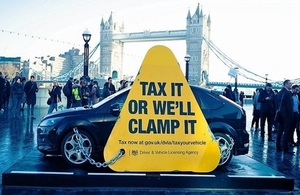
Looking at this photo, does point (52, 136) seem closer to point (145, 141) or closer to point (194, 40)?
point (145, 141)

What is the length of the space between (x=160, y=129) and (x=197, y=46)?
9509cm

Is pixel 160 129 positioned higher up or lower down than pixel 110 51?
lower down

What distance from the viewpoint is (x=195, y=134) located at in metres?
5.32

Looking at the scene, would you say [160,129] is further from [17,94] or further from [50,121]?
[17,94]

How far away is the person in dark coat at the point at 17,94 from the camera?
1410 centimetres

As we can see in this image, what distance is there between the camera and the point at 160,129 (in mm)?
5324

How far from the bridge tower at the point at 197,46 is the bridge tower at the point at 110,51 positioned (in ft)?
70.9

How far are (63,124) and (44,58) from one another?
139m

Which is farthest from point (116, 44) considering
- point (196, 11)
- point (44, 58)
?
point (44, 58)

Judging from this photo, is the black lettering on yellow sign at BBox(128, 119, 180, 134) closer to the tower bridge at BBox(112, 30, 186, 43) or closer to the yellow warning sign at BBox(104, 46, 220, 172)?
the yellow warning sign at BBox(104, 46, 220, 172)

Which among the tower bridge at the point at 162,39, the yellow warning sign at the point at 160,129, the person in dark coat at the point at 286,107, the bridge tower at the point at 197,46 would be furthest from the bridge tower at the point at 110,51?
the yellow warning sign at the point at 160,129

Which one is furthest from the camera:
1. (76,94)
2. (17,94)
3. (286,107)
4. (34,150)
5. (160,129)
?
(17,94)

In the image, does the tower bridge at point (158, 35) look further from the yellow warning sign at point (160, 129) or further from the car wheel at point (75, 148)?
the yellow warning sign at point (160, 129)

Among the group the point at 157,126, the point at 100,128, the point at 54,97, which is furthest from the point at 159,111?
the point at 54,97
